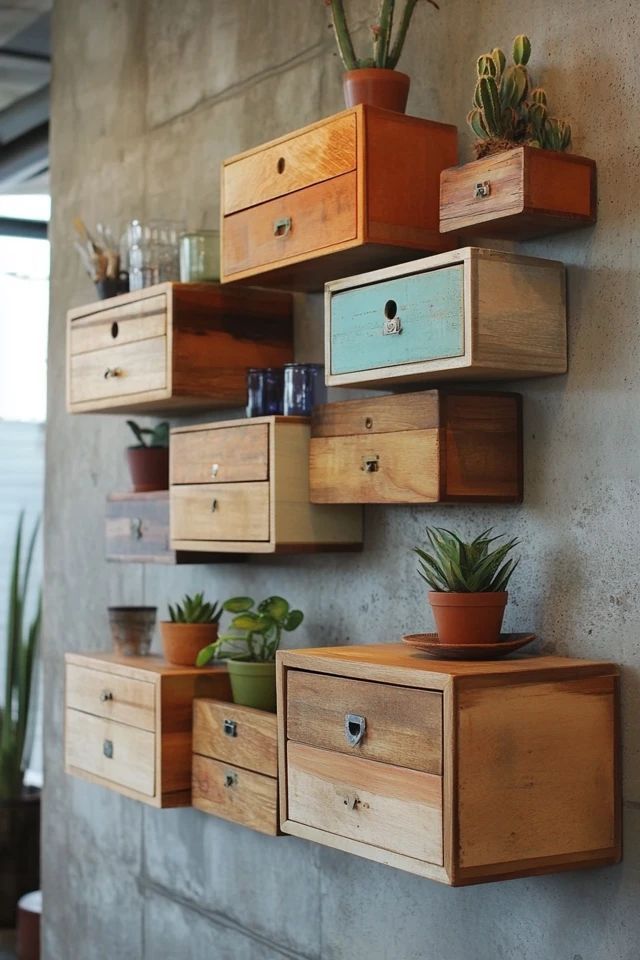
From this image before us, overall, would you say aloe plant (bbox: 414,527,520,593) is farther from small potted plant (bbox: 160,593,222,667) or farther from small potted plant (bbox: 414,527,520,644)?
small potted plant (bbox: 160,593,222,667)

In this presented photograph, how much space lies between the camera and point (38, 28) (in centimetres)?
432

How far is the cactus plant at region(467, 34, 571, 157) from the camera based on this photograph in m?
2.02

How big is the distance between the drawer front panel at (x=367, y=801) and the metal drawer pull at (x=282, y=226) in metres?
0.88

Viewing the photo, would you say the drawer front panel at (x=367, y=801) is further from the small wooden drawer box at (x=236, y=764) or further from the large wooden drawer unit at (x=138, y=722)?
the large wooden drawer unit at (x=138, y=722)

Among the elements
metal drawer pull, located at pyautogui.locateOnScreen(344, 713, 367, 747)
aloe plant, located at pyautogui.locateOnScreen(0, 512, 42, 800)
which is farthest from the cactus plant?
aloe plant, located at pyautogui.locateOnScreen(0, 512, 42, 800)

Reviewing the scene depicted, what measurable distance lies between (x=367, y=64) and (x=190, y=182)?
0.89 metres

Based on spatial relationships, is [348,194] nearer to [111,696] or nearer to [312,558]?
[312,558]

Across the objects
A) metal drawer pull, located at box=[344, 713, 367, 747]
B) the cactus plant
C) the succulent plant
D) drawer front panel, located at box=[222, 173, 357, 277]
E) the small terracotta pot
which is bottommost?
metal drawer pull, located at box=[344, 713, 367, 747]

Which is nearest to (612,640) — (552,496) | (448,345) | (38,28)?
(552,496)

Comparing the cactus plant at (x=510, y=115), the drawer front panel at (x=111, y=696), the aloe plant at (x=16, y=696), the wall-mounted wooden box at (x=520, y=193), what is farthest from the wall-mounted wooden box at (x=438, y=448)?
the aloe plant at (x=16, y=696)

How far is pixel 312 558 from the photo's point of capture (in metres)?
2.69

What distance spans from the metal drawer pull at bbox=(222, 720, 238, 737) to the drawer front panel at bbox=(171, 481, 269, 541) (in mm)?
347

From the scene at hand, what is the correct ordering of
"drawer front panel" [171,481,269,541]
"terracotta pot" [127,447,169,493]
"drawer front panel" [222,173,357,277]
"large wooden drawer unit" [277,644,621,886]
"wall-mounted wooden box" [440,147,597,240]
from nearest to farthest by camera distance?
"large wooden drawer unit" [277,644,621,886]
"wall-mounted wooden box" [440,147,597,240]
"drawer front panel" [222,173,357,277]
"drawer front panel" [171,481,269,541]
"terracotta pot" [127,447,169,493]

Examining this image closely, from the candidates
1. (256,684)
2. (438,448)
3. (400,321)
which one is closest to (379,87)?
(400,321)
